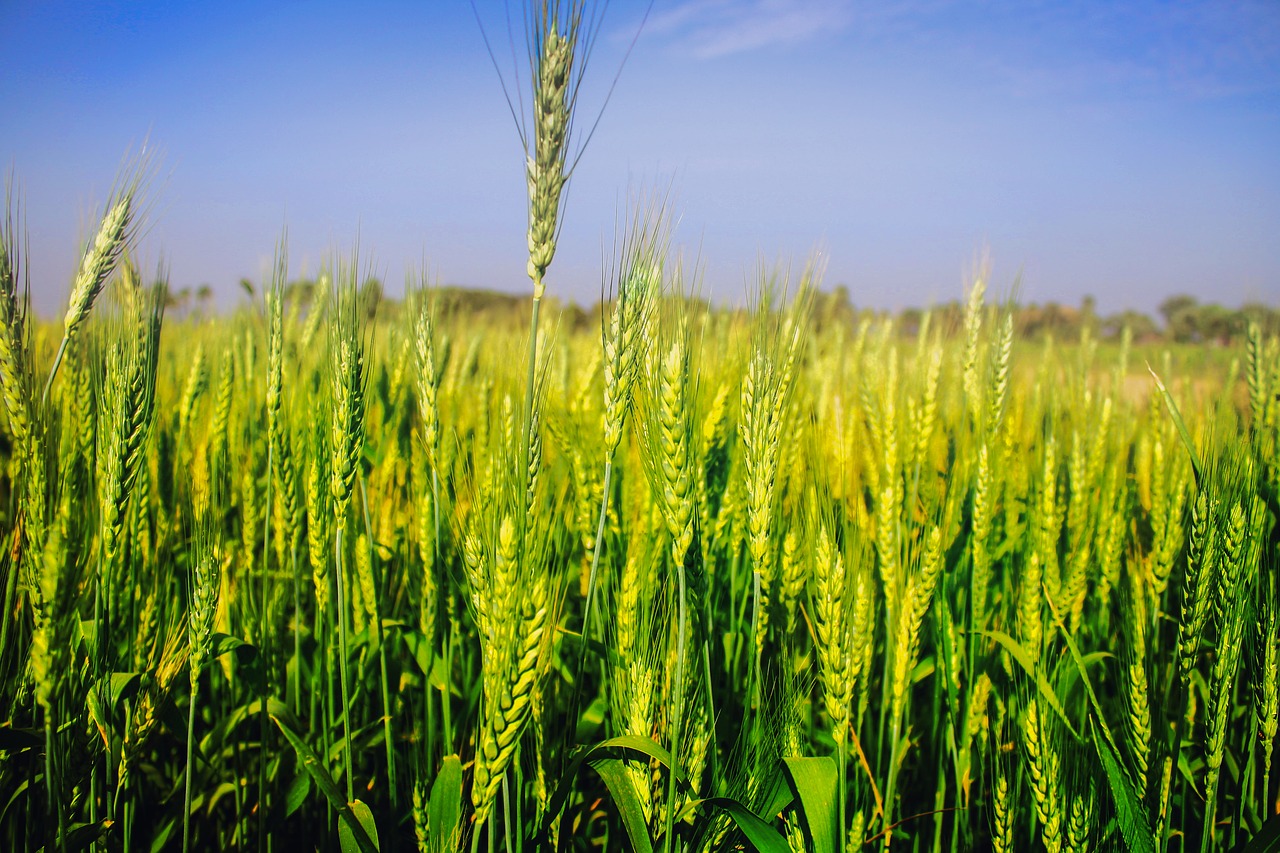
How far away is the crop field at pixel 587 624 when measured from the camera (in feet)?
3.92

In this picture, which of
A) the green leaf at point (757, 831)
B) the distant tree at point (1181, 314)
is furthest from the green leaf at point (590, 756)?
the distant tree at point (1181, 314)

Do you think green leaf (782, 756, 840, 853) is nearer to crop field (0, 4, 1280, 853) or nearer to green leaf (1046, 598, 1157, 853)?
crop field (0, 4, 1280, 853)

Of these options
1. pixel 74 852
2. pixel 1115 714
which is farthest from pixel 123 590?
pixel 1115 714

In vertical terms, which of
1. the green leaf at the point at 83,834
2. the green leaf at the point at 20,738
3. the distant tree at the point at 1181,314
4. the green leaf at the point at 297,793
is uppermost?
the distant tree at the point at 1181,314

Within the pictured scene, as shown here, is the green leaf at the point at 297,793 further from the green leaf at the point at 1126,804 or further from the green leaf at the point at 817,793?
the green leaf at the point at 1126,804

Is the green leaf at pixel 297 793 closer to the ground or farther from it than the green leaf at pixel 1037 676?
closer to the ground

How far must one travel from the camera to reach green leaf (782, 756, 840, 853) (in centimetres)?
118

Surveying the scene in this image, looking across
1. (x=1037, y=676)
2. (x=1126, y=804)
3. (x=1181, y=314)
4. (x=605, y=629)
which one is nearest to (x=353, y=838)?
(x=605, y=629)

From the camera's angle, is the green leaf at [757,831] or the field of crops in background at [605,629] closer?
the green leaf at [757,831]

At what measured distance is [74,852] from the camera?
1.18m

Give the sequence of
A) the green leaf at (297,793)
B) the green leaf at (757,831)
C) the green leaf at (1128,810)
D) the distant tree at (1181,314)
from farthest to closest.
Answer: the distant tree at (1181,314)
the green leaf at (297,793)
the green leaf at (1128,810)
the green leaf at (757,831)

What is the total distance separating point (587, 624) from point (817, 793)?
51 centimetres

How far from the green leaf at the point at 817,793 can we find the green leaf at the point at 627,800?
0.28m

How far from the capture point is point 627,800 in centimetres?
121
